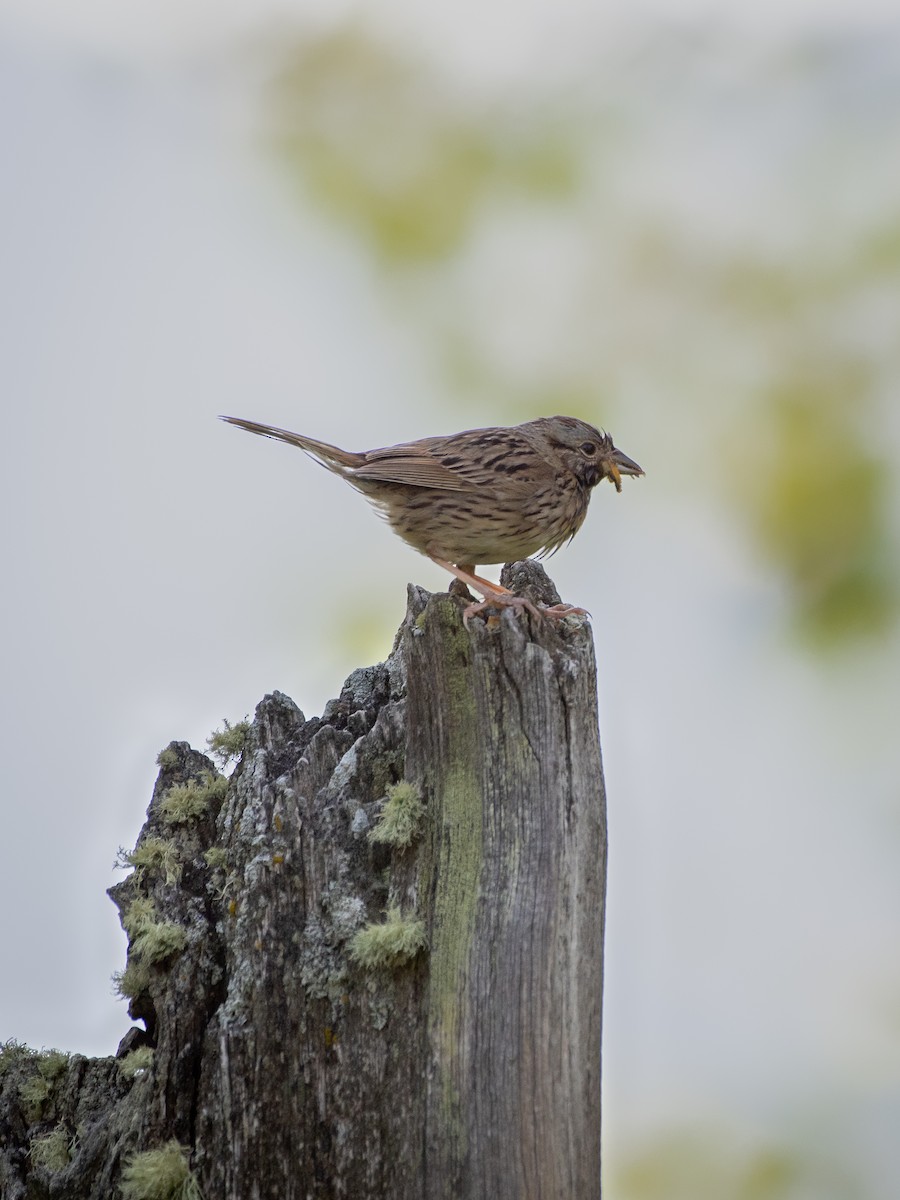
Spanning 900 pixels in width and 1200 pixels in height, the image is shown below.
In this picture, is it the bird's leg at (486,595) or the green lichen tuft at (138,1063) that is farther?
the bird's leg at (486,595)

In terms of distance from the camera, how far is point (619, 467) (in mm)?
5547

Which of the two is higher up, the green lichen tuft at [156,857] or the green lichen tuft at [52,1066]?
the green lichen tuft at [156,857]

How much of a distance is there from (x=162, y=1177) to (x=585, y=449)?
3355 mm

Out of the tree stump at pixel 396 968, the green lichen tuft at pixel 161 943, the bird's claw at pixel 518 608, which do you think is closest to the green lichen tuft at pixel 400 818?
the tree stump at pixel 396 968

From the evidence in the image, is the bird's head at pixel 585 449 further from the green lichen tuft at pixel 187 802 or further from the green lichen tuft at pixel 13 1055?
the green lichen tuft at pixel 13 1055

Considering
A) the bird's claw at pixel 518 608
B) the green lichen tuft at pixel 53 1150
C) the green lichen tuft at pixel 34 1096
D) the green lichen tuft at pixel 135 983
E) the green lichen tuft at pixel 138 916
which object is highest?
the bird's claw at pixel 518 608

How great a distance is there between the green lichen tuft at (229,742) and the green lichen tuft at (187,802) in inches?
6.3

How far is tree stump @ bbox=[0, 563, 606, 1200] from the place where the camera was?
3.71 m

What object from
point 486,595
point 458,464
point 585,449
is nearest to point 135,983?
point 486,595

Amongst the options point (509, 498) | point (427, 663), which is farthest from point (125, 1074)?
point (509, 498)

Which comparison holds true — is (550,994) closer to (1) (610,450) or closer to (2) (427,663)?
(2) (427,663)

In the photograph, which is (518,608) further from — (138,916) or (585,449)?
(138,916)

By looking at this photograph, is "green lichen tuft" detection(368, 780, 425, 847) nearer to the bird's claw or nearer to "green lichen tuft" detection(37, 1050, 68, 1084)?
the bird's claw

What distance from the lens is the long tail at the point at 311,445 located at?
5188 mm
